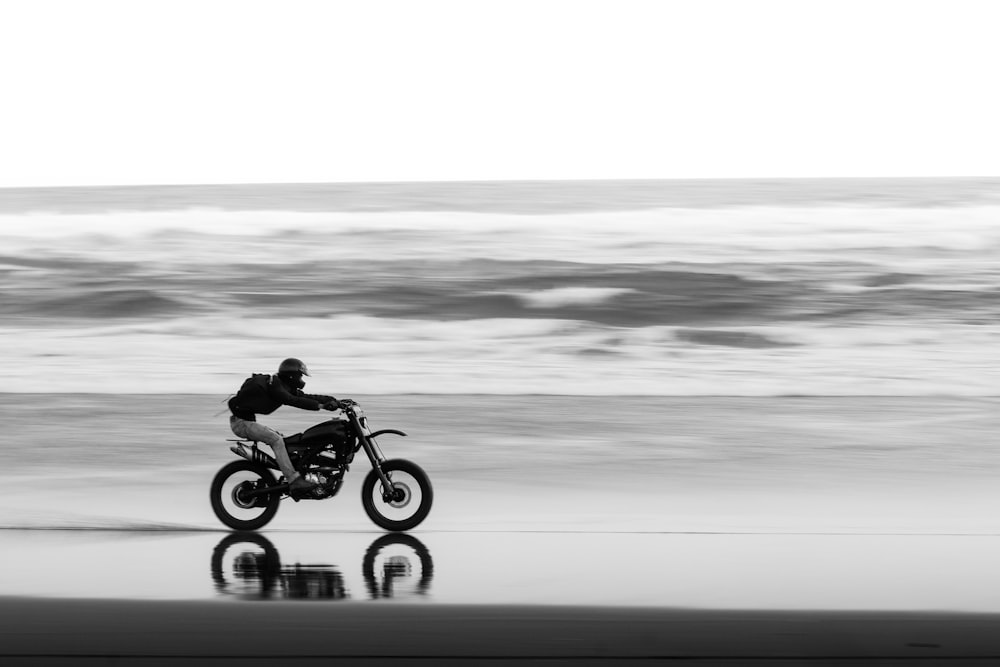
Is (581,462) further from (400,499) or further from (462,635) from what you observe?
(462,635)

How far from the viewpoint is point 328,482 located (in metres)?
9.39

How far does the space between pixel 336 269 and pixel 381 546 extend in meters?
30.3

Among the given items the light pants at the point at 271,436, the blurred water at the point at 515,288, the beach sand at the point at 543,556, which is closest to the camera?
the beach sand at the point at 543,556

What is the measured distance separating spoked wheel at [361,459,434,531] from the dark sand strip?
3019mm

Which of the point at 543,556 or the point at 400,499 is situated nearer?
the point at 543,556

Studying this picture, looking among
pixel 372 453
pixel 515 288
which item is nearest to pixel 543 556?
pixel 372 453

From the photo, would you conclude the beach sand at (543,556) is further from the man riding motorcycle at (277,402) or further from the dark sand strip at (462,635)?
the man riding motorcycle at (277,402)

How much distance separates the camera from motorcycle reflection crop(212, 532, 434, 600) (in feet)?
21.4

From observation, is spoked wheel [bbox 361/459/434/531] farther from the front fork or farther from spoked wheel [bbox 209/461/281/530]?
spoked wheel [bbox 209/461/281/530]

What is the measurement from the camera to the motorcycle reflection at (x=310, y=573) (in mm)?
6512

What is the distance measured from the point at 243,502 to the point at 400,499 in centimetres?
116

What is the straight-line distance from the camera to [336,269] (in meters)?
38.2

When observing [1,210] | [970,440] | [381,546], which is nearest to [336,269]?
[1,210]

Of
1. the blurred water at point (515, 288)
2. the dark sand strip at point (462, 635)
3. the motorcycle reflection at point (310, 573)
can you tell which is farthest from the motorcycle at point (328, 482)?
the blurred water at point (515, 288)
